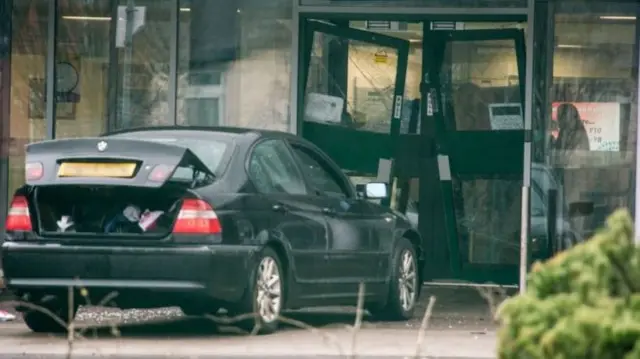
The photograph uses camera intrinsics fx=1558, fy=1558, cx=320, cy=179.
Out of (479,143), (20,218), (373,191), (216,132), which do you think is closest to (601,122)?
(479,143)

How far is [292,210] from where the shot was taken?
1078 centimetres

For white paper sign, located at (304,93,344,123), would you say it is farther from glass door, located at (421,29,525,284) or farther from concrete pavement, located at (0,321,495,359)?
concrete pavement, located at (0,321,495,359)

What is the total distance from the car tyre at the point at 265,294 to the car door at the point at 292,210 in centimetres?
17

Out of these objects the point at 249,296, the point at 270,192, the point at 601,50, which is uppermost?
the point at 601,50

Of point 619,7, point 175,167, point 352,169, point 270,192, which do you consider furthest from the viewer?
point 352,169

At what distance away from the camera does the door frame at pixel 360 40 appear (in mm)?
15297

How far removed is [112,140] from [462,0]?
6068 millimetres

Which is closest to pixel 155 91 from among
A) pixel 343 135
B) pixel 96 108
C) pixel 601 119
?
pixel 96 108

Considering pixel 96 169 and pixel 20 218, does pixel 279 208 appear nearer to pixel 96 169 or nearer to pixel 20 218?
pixel 96 169

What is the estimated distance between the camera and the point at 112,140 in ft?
32.4

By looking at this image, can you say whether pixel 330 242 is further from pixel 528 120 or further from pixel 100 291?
pixel 528 120

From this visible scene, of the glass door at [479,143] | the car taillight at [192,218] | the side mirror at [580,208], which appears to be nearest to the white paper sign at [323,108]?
the glass door at [479,143]

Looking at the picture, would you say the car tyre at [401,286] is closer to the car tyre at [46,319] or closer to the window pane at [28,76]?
the car tyre at [46,319]

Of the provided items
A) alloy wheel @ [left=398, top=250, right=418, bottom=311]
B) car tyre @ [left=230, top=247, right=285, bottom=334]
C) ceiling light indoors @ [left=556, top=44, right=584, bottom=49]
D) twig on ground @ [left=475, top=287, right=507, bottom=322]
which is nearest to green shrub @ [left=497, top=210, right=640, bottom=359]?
twig on ground @ [left=475, top=287, right=507, bottom=322]
